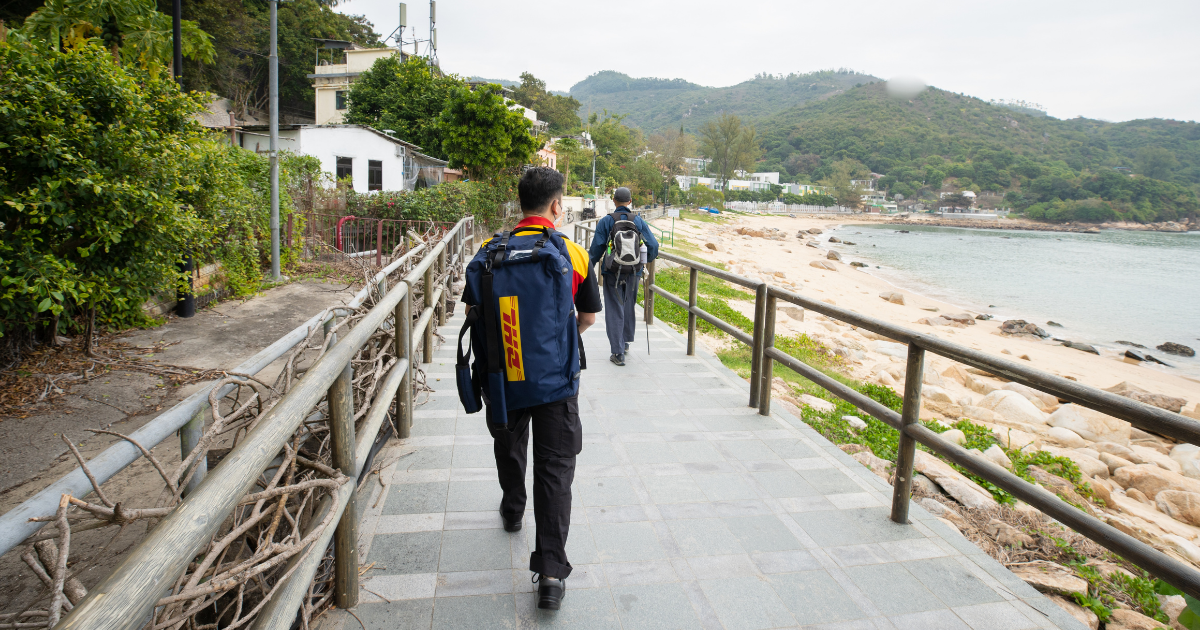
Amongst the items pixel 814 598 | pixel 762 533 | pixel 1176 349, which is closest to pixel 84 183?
pixel 762 533

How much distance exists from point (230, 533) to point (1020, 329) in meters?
20.6

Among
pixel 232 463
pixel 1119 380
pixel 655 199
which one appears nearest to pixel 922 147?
pixel 655 199

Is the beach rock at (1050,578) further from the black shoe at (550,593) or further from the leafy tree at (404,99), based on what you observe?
the leafy tree at (404,99)

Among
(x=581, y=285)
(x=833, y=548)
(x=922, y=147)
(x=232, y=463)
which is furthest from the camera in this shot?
(x=922, y=147)

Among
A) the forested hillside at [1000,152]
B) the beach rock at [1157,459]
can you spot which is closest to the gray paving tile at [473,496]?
the beach rock at [1157,459]

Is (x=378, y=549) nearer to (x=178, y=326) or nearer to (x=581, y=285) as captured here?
(x=581, y=285)

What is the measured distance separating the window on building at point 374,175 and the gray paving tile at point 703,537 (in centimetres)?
2594

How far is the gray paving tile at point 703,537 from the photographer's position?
2.94 metres

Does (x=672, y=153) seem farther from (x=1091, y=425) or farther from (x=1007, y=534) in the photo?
(x=1007, y=534)

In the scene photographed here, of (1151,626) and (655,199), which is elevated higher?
(655,199)

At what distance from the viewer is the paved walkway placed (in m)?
2.49

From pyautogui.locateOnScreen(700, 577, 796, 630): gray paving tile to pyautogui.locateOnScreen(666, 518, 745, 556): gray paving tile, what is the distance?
0.23 m

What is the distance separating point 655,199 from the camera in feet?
238

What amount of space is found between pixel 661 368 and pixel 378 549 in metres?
3.70
